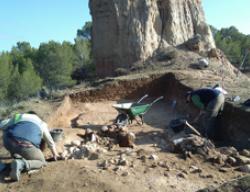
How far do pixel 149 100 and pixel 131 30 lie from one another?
3.85 metres

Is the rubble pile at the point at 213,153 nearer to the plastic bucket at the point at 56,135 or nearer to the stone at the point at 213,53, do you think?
the plastic bucket at the point at 56,135

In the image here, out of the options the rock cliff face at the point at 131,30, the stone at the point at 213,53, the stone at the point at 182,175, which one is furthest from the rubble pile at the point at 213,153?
the stone at the point at 213,53

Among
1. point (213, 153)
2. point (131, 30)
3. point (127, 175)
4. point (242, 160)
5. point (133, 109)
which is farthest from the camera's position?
point (131, 30)

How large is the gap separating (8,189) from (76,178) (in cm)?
103

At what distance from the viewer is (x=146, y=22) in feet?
56.2

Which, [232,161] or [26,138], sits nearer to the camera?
[26,138]

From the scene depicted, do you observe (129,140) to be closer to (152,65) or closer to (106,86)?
(106,86)

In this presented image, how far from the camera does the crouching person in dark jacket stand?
939 cm

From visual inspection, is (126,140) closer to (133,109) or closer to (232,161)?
(133,109)

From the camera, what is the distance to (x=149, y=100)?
14.3 metres

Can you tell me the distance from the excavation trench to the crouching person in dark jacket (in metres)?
0.28

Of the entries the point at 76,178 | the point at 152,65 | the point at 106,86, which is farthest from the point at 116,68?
the point at 76,178

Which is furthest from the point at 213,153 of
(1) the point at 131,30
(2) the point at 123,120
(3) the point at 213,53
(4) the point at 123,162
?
(1) the point at 131,30

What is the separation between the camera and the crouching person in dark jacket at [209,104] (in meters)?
9.39
